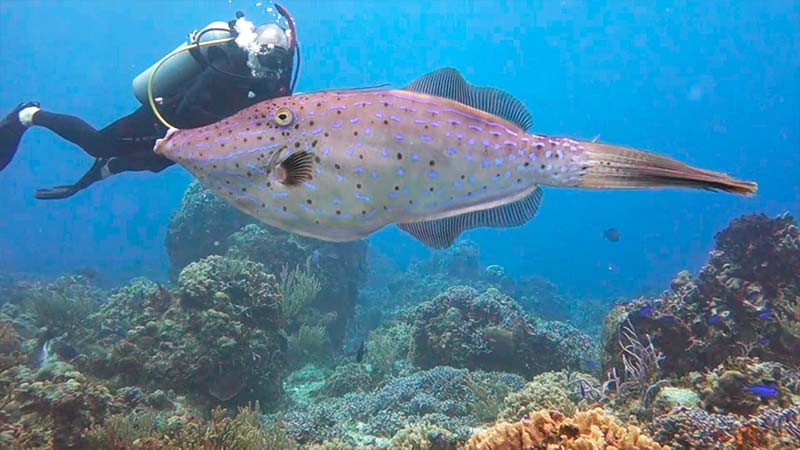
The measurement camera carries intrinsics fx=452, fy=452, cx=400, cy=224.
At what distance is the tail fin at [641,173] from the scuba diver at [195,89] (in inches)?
184

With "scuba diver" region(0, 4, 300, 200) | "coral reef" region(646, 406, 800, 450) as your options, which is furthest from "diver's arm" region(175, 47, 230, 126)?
"coral reef" region(646, 406, 800, 450)

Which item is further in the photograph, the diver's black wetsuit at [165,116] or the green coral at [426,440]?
the diver's black wetsuit at [165,116]

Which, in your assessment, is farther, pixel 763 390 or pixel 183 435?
pixel 183 435

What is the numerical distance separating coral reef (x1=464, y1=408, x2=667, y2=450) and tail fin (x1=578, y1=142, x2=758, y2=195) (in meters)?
2.21

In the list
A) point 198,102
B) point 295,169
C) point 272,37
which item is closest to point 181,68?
point 198,102

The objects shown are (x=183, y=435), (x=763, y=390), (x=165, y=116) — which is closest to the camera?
(x=763, y=390)

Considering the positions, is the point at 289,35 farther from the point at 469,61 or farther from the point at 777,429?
the point at 469,61

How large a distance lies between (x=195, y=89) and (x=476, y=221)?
17.7 feet

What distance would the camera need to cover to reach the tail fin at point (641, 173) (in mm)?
1813

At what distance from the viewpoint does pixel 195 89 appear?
6.52 meters

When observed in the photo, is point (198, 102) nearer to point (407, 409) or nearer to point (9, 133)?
point (9, 133)

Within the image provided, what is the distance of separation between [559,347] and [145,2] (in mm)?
128381

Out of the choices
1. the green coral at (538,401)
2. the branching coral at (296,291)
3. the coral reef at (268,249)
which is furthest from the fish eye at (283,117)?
the coral reef at (268,249)

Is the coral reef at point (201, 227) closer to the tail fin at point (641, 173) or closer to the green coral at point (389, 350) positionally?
the green coral at point (389, 350)
